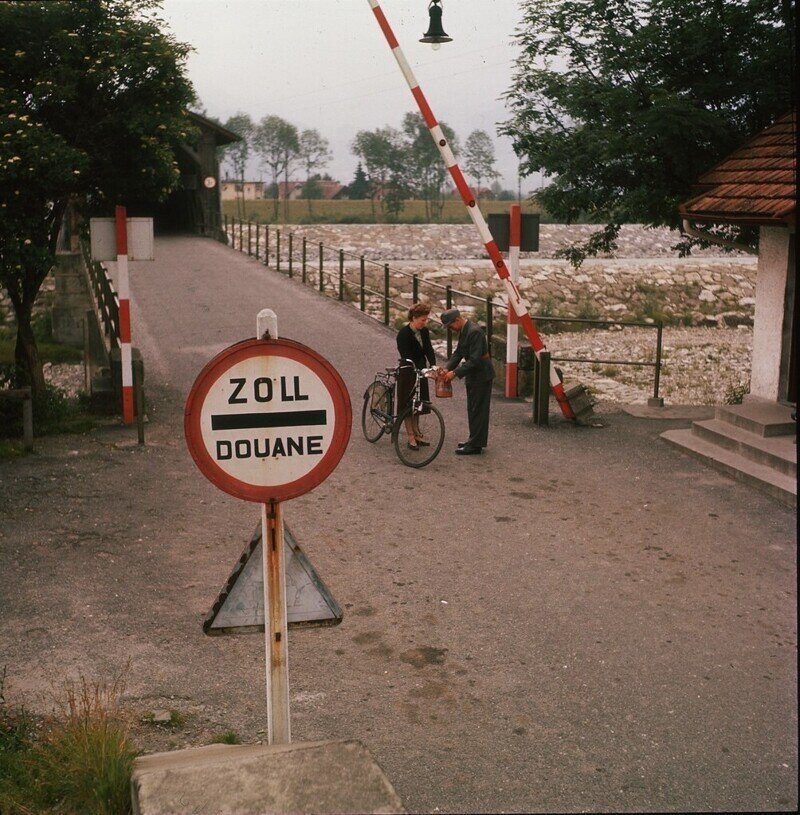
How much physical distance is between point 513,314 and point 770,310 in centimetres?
318

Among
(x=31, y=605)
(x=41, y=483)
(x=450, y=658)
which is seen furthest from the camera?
(x=41, y=483)

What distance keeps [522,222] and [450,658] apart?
860cm

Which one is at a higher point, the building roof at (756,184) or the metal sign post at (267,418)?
the building roof at (756,184)

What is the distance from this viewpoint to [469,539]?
8.81 meters

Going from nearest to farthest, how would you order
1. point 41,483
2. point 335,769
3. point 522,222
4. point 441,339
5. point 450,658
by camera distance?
point 335,769, point 450,658, point 41,483, point 522,222, point 441,339

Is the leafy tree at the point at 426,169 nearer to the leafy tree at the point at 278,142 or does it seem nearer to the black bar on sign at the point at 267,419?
the leafy tree at the point at 278,142

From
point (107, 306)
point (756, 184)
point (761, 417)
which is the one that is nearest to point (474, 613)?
point (761, 417)

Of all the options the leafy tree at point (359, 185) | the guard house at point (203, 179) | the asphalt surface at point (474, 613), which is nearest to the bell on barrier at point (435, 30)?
the asphalt surface at point (474, 613)

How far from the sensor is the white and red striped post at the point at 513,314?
13.9 metres

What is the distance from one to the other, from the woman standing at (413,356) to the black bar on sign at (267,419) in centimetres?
713

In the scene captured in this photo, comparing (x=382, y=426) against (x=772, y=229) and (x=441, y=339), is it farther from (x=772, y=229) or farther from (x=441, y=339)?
(x=441, y=339)

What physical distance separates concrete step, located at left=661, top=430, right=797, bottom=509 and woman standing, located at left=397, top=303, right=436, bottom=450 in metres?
2.81

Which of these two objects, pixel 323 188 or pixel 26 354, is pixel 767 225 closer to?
pixel 26 354

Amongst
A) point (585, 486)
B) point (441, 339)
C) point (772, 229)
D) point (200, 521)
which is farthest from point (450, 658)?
point (441, 339)
